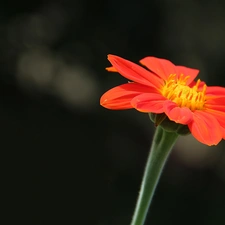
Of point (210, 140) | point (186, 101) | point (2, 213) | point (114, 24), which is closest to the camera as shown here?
point (210, 140)

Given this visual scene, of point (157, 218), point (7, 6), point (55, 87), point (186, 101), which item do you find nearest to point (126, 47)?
point (55, 87)

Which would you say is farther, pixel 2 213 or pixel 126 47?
pixel 126 47

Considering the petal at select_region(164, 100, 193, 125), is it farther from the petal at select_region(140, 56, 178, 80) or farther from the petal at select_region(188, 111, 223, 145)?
the petal at select_region(140, 56, 178, 80)

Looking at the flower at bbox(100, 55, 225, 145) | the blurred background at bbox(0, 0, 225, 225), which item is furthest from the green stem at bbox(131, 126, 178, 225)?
the blurred background at bbox(0, 0, 225, 225)

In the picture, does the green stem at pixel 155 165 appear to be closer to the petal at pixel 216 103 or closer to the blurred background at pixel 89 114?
the petal at pixel 216 103

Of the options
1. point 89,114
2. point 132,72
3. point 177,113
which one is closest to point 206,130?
point 177,113

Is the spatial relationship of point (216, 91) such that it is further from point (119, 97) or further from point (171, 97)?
point (119, 97)

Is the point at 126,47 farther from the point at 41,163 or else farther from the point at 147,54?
the point at 41,163
